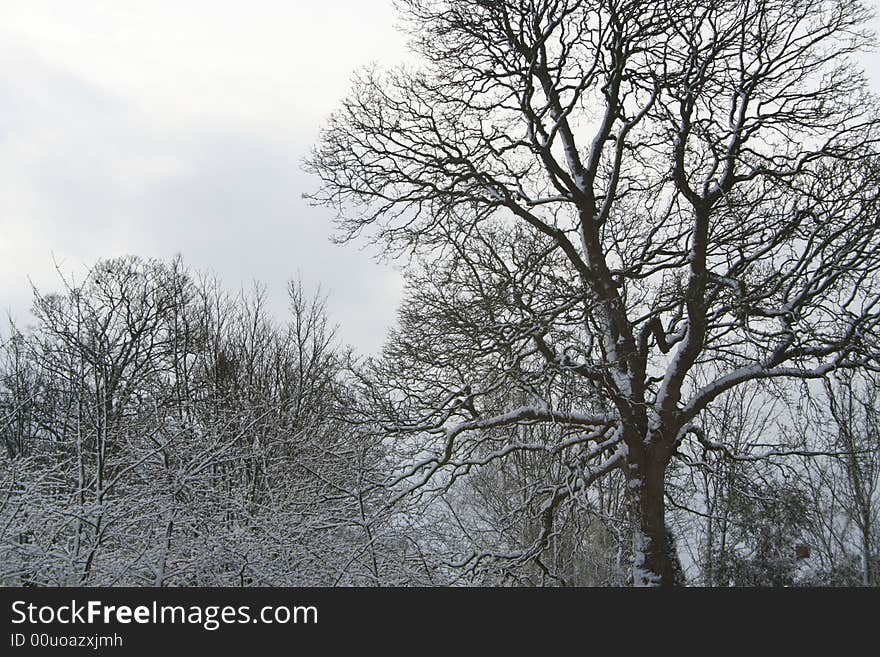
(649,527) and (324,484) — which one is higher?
(324,484)

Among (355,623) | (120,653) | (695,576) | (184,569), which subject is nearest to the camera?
(120,653)

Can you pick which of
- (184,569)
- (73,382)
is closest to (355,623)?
(184,569)

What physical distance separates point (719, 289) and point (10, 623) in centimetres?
916

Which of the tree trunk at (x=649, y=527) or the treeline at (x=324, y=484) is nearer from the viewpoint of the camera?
the treeline at (x=324, y=484)

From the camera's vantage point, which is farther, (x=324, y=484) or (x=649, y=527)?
(x=324, y=484)

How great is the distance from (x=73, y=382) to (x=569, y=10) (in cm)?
858

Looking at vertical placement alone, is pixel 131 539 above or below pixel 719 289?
below

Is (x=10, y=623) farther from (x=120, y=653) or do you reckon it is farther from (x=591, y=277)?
(x=591, y=277)

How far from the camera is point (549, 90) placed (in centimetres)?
1234

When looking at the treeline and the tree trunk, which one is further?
the tree trunk

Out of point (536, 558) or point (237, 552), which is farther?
point (536, 558)

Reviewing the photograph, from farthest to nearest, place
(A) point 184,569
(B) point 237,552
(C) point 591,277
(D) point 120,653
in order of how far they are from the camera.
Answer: (C) point 591,277 < (B) point 237,552 < (A) point 184,569 < (D) point 120,653

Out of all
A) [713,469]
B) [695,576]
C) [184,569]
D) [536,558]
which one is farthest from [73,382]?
[695,576]

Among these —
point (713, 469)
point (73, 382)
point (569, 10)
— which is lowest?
point (713, 469)
